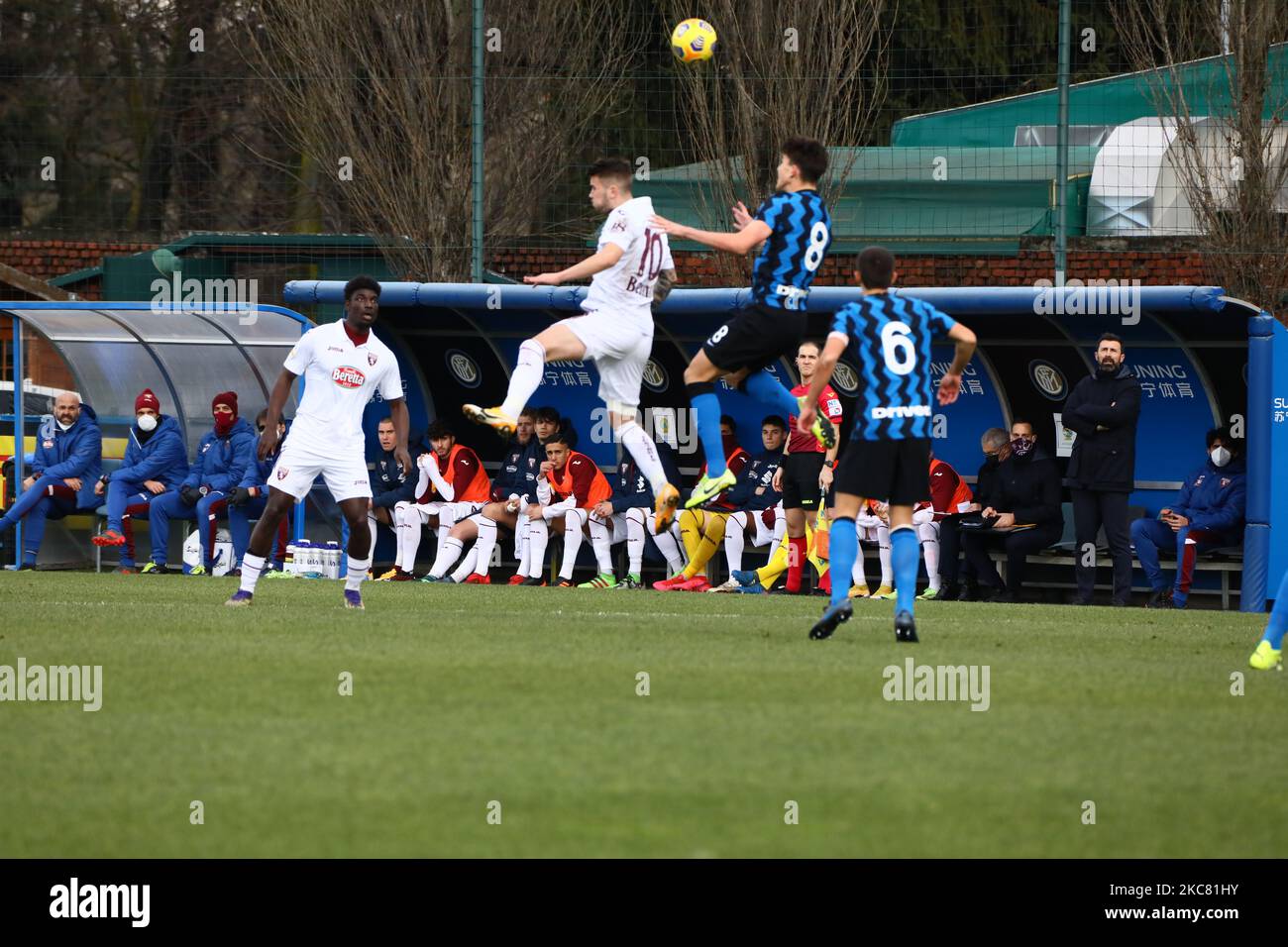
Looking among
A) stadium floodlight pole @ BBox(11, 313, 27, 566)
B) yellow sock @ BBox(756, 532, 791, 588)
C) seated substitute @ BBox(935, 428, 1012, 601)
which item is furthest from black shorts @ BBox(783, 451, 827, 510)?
stadium floodlight pole @ BBox(11, 313, 27, 566)

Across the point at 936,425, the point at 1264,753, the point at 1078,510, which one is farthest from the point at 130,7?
the point at 1264,753

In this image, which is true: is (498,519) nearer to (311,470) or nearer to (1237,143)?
(311,470)

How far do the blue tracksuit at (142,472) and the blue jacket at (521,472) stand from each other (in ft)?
9.95

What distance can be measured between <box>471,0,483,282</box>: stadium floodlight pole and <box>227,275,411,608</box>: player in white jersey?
6.30m

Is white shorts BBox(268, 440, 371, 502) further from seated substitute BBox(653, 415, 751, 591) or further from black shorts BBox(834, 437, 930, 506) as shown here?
seated substitute BBox(653, 415, 751, 591)

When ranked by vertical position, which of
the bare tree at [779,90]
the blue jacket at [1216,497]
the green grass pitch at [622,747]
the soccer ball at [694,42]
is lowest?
the green grass pitch at [622,747]

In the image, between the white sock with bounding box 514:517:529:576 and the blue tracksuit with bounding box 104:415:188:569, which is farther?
the blue tracksuit with bounding box 104:415:188:569

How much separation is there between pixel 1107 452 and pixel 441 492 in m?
5.98

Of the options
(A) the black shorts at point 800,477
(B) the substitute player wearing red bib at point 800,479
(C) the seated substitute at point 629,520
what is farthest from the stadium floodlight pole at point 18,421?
(A) the black shorts at point 800,477

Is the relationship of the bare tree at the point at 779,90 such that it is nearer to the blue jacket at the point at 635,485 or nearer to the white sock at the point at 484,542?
the blue jacket at the point at 635,485

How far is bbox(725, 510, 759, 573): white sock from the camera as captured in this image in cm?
1612

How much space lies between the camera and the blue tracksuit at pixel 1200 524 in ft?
48.2

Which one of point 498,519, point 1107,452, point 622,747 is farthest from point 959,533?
point 622,747

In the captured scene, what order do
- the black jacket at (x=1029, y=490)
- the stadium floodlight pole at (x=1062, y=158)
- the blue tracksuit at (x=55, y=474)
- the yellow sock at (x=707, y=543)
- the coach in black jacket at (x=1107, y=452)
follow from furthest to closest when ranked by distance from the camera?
the blue tracksuit at (x=55, y=474), the stadium floodlight pole at (x=1062, y=158), the yellow sock at (x=707, y=543), the black jacket at (x=1029, y=490), the coach in black jacket at (x=1107, y=452)
